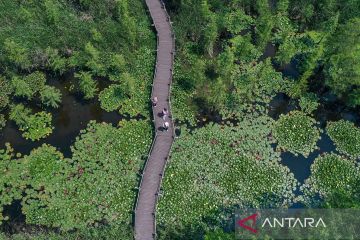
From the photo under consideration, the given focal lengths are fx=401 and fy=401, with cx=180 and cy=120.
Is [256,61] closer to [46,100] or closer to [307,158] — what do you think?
[307,158]

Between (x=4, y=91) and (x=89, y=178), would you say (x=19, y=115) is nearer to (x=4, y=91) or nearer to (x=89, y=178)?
(x=4, y=91)

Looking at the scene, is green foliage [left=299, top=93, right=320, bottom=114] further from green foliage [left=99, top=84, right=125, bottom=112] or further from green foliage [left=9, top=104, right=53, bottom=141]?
green foliage [left=9, top=104, right=53, bottom=141]

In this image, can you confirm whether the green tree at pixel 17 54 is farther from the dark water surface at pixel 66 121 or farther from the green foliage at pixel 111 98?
the green foliage at pixel 111 98

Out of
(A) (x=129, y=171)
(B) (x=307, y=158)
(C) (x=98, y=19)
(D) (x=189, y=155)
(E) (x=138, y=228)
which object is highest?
(C) (x=98, y=19)

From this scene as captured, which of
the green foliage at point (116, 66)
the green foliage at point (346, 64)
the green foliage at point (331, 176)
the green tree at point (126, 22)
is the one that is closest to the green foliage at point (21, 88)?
the green foliage at point (116, 66)

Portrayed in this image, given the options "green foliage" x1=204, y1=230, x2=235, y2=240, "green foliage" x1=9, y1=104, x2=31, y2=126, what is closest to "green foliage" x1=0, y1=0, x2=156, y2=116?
"green foliage" x1=9, y1=104, x2=31, y2=126

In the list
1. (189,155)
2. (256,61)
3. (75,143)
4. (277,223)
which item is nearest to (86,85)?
(75,143)
